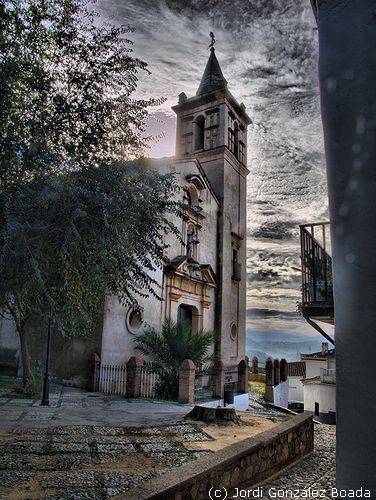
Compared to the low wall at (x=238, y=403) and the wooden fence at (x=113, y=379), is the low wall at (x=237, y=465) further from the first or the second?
the wooden fence at (x=113, y=379)

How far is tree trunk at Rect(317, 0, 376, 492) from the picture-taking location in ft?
4.10

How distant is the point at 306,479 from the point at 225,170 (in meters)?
17.0

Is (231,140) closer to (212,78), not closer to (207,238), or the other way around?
(212,78)

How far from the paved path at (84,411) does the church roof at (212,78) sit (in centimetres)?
1731

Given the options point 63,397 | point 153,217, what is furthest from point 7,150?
point 63,397

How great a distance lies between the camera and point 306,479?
6.39 m

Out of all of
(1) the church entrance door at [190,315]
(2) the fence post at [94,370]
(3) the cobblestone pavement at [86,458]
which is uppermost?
(1) the church entrance door at [190,315]

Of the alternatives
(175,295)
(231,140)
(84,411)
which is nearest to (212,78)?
(231,140)

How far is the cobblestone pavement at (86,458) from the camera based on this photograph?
4.66 metres

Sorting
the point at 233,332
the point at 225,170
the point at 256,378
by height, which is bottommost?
the point at 256,378

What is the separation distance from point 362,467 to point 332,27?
148cm

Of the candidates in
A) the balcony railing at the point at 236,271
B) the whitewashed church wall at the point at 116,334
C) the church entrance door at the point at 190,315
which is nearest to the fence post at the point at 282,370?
the balcony railing at the point at 236,271

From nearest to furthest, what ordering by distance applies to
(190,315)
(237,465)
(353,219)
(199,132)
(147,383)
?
1. (353,219)
2. (237,465)
3. (147,383)
4. (190,315)
5. (199,132)

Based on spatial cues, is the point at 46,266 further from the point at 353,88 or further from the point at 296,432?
the point at 353,88
